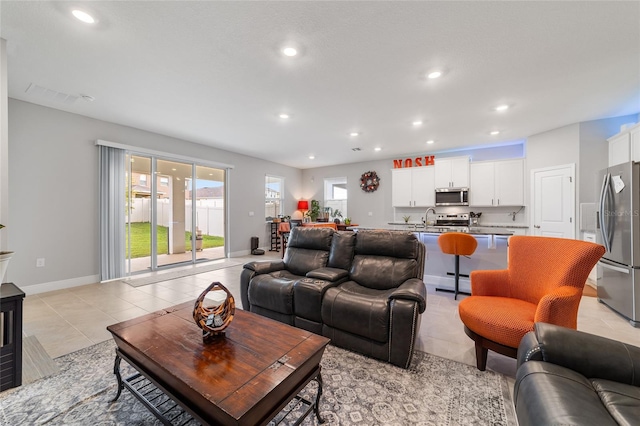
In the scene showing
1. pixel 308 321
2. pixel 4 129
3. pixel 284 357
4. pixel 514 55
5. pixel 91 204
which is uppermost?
pixel 514 55

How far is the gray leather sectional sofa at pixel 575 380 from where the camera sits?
946mm

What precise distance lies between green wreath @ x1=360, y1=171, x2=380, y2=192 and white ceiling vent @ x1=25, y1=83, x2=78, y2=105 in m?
6.41

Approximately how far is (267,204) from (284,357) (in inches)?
270

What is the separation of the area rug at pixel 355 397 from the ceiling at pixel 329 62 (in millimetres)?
2774

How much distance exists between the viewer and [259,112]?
3.98 m

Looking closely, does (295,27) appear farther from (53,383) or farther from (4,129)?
(53,383)

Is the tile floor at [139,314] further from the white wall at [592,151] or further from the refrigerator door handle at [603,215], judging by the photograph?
the white wall at [592,151]

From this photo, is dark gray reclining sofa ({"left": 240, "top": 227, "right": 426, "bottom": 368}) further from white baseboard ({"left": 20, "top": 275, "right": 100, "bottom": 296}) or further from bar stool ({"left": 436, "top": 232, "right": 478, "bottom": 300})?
white baseboard ({"left": 20, "top": 275, "right": 100, "bottom": 296})

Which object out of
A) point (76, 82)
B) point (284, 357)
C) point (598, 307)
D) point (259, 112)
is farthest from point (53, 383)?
point (598, 307)

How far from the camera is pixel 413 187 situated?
6.73 m

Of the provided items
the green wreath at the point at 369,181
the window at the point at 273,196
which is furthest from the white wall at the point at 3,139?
the green wreath at the point at 369,181

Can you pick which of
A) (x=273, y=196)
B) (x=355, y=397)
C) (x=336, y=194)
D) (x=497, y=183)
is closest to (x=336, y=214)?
(x=336, y=194)

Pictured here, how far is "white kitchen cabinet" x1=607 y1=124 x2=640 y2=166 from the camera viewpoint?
3531mm

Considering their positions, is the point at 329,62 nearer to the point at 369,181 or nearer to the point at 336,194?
the point at 369,181
